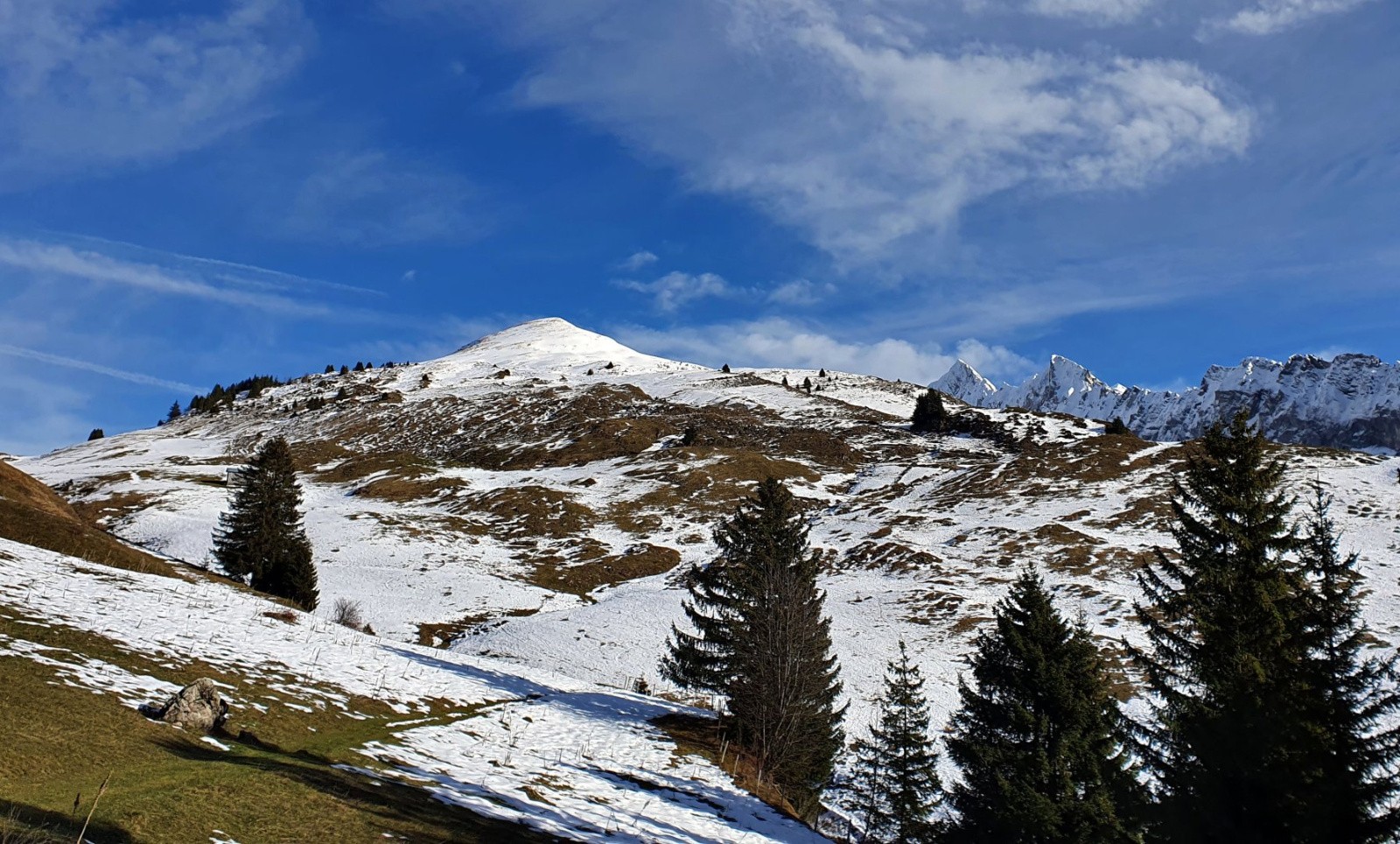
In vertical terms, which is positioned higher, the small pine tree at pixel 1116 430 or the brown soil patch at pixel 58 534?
the small pine tree at pixel 1116 430

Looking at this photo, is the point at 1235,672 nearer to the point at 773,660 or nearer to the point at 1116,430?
the point at 773,660

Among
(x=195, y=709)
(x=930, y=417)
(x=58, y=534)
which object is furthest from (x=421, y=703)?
(x=930, y=417)

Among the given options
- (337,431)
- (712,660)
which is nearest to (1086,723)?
(712,660)

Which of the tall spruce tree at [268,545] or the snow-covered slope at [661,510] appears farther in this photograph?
the snow-covered slope at [661,510]

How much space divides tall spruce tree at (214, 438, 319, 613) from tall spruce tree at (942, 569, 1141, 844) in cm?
3735

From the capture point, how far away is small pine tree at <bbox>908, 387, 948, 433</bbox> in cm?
12556

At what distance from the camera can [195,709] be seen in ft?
53.7

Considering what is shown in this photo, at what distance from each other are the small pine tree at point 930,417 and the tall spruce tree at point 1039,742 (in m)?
105

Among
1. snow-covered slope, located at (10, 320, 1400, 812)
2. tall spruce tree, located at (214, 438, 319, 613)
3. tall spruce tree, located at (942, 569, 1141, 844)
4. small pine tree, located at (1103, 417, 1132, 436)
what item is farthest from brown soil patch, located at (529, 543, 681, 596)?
small pine tree, located at (1103, 417, 1132, 436)

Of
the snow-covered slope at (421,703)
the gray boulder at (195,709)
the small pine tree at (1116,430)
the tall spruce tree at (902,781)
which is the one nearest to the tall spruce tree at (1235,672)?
the tall spruce tree at (902,781)

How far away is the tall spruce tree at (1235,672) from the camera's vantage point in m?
12.4

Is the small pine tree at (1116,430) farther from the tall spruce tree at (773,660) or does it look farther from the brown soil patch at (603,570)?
the tall spruce tree at (773,660)

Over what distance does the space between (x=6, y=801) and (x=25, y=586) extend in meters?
16.1

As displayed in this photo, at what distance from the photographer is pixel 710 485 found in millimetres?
97000
